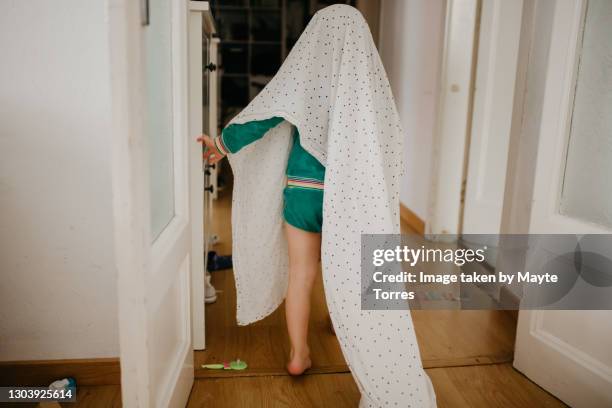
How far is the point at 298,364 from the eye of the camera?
5.18 ft

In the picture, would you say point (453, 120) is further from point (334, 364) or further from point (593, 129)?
point (334, 364)

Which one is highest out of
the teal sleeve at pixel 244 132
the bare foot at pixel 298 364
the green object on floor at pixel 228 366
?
the teal sleeve at pixel 244 132

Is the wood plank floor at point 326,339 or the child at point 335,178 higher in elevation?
the child at point 335,178

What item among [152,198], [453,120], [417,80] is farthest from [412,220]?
[152,198]

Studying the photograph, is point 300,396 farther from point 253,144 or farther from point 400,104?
point 400,104

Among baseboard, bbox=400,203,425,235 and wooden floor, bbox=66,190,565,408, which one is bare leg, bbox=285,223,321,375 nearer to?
wooden floor, bbox=66,190,565,408

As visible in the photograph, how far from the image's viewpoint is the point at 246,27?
19.4ft

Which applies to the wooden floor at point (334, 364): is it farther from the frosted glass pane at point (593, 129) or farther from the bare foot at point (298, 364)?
the frosted glass pane at point (593, 129)

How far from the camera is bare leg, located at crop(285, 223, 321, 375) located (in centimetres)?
158

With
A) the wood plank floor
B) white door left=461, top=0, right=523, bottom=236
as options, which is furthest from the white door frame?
the wood plank floor

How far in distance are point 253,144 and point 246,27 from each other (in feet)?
15.5

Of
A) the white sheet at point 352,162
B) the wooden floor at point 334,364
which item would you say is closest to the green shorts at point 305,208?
the white sheet at point 352,162

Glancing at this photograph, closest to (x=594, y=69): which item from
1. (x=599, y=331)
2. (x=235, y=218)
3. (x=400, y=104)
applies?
(x=599, y=331)

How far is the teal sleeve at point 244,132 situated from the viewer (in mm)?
1452
